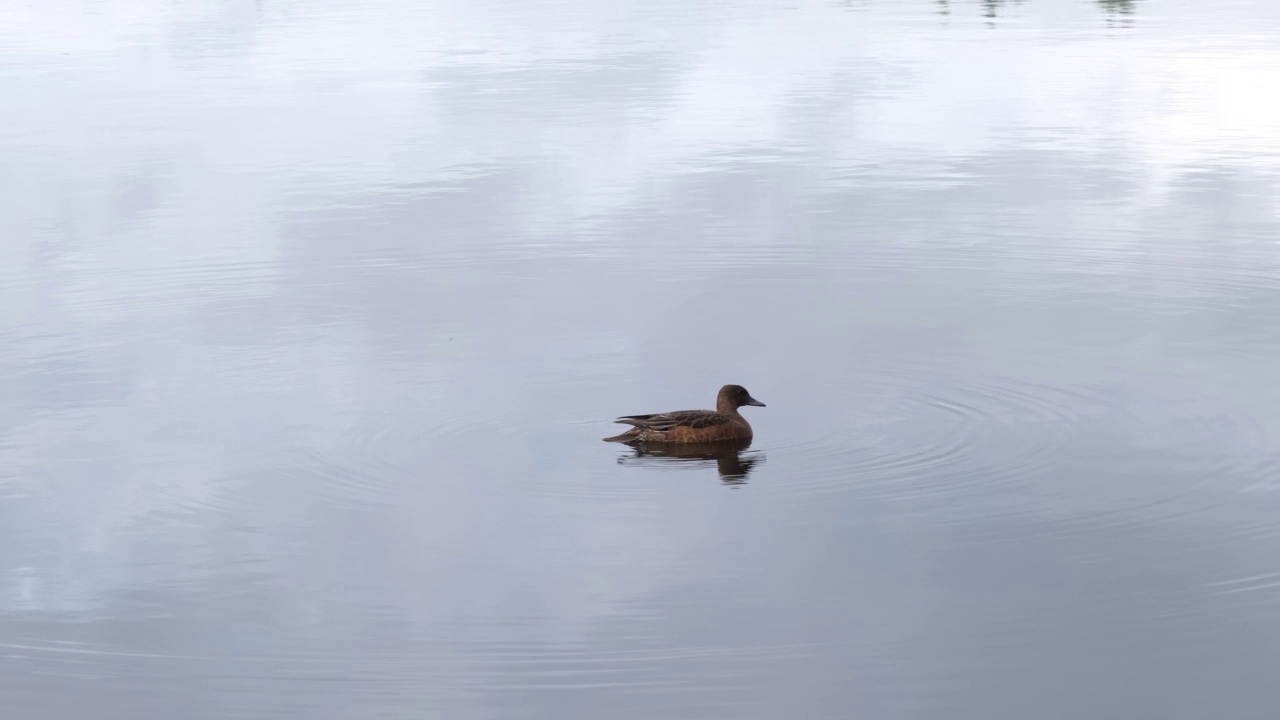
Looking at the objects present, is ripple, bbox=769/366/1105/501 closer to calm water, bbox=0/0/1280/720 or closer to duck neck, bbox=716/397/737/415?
calm water, bbox=0/0/1280/720

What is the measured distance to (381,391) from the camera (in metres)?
15.6

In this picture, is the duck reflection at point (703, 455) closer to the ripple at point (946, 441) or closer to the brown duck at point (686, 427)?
the brown duck at point (686, 427)

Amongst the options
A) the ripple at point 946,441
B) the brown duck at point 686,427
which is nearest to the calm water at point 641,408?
the ripple at point 946,441

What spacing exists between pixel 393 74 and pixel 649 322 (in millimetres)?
22479

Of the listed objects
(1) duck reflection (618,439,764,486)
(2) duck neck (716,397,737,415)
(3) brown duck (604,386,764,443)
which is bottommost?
(1) duck reflection (618,439,764,486)

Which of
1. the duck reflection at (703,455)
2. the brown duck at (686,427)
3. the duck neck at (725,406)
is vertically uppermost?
the duck neck at (725,406)

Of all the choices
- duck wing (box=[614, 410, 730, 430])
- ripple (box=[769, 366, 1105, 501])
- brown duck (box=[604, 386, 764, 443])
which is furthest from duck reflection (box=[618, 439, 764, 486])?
ripple (box=[769, 366, 1105, 501])

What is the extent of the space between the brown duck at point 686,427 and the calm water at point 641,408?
0.70 feet

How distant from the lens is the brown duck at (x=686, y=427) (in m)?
14.2

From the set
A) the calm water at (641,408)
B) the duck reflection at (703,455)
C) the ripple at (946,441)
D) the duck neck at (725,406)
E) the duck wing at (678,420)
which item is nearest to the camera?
the calm water at (641,408)

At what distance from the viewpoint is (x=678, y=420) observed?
14250 mm

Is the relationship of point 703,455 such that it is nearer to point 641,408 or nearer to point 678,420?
point 678,420

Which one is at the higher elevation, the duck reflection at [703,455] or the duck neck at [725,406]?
the duck neck at [725,406]

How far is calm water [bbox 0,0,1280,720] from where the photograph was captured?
10.1 metres
